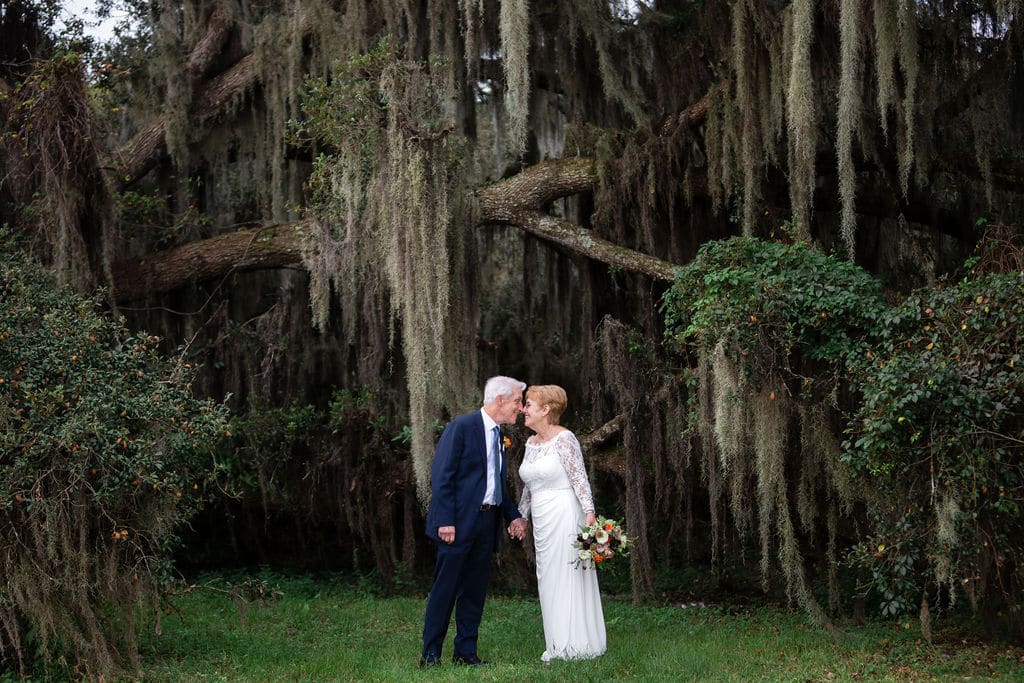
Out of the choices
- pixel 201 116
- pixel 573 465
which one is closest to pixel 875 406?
pixel 573 465

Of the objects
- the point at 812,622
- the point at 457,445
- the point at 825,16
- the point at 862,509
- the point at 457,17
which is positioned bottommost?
the point at 812,622

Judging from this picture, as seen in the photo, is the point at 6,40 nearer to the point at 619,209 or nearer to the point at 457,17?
the point at 457,17

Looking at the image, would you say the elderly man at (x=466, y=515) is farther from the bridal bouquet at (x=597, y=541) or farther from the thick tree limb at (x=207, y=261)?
the thick tree limb at (x=207, y=261)

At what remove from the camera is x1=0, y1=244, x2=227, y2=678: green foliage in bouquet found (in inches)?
249

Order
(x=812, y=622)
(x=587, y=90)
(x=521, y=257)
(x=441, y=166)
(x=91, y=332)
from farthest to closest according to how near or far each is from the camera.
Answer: (x=521, y=257) < (x=587, y=90) < (x=441, y=166) < (x=812, y=622) < (x=91, y=332)

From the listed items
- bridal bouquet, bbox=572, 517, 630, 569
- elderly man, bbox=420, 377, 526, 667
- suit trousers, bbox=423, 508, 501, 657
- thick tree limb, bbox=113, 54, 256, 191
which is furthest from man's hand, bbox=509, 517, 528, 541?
thick tree limb, bbox=113, 54, 256, 191

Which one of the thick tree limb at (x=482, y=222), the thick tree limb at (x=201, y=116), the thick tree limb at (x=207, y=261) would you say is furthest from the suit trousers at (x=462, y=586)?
the thick tree limb at (x=201, y=116)

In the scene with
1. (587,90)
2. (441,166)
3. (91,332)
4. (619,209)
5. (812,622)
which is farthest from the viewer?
Result: (587,90)

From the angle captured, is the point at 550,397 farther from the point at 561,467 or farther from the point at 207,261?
the point at 207,261

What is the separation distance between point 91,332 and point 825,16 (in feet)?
21.3

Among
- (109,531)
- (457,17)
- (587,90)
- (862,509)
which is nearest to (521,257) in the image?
(587,90)

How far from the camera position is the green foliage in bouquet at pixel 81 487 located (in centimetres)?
632

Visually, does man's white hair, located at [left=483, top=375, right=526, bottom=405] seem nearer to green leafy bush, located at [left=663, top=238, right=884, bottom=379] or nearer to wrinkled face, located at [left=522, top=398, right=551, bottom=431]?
wrinkled face, located at [left=522, top=398, right=551, bottom=431]

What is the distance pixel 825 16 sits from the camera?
9.35m
